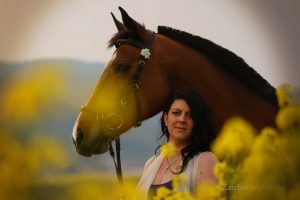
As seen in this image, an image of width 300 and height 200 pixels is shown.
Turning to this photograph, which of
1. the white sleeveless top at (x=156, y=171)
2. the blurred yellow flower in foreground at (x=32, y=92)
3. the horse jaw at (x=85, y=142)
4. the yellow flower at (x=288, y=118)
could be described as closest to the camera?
the yellow flower at (x=288, y=118)

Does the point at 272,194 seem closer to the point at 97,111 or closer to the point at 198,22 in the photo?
the point at 97,111

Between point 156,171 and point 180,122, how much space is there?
0.41 ft

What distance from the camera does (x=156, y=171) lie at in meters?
1.04

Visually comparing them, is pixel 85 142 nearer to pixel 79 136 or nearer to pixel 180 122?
pixel 79 136

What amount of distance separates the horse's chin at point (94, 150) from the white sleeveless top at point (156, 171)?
0.22 metres

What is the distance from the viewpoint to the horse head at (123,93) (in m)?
1.24

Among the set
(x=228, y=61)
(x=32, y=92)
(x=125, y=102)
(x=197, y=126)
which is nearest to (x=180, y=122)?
(x=197, y=126)

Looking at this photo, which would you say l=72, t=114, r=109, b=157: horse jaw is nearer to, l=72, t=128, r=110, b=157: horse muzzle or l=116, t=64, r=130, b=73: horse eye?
l=72, t=128, r=110, b=157: horse muzzle

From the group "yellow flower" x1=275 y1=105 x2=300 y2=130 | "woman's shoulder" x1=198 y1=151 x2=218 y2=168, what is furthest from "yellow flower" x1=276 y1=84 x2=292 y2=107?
"woman's shoulder" x1=198 y1=151 x2=218 y2=168

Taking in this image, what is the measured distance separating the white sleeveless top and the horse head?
0.70 ft

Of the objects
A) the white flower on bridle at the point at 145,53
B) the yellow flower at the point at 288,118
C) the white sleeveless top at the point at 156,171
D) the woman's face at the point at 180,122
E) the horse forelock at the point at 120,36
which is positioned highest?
the horse forelock at the point at 120,36

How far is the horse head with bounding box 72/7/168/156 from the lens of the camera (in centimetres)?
124

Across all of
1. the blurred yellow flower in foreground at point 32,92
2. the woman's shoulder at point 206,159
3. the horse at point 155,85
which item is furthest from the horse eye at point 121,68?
the woman's shoulder at point 206,159

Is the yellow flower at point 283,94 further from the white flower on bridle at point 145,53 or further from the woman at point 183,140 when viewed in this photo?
the white flower on bridle at point 145,53
